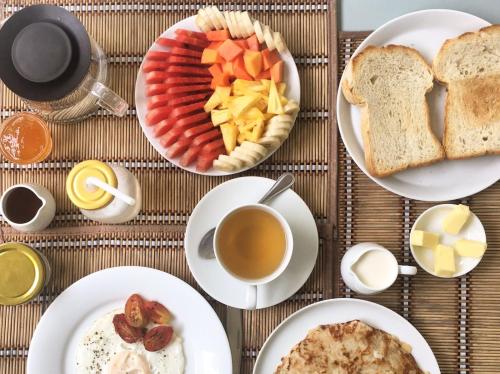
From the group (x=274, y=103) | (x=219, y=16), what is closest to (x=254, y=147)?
(x=274, y=103)

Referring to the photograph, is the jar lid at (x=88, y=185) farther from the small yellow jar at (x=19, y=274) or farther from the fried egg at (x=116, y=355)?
the fried egg at (x=116, y=355)

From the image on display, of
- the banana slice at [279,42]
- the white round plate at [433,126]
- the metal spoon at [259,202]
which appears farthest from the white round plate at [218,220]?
the banana slice at [279,42]

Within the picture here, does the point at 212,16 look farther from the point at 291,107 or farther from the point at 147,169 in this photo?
the point at 147,169

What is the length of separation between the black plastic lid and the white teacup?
2.53 feet

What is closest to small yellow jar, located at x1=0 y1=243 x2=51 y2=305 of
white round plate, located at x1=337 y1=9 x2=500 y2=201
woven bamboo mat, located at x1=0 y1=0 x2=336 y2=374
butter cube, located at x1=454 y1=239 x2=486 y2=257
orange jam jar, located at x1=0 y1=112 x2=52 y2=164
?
woven bamboo mat, located at x1=0 y1=0 x2=336 y2=374

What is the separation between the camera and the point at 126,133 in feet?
4.90

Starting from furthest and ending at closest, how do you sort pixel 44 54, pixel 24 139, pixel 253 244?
pixel 24 139, pixel 253 244, pixel 44 54

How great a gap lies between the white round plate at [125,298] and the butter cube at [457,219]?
24.4 inches

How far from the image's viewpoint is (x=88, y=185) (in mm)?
1350

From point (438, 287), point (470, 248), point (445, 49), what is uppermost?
point (445, 49)

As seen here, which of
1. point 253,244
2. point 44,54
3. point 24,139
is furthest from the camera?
point 24,139

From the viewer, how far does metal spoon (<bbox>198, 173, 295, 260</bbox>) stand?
137 cm

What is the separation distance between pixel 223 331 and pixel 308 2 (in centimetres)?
88

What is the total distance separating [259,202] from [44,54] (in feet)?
1.97
